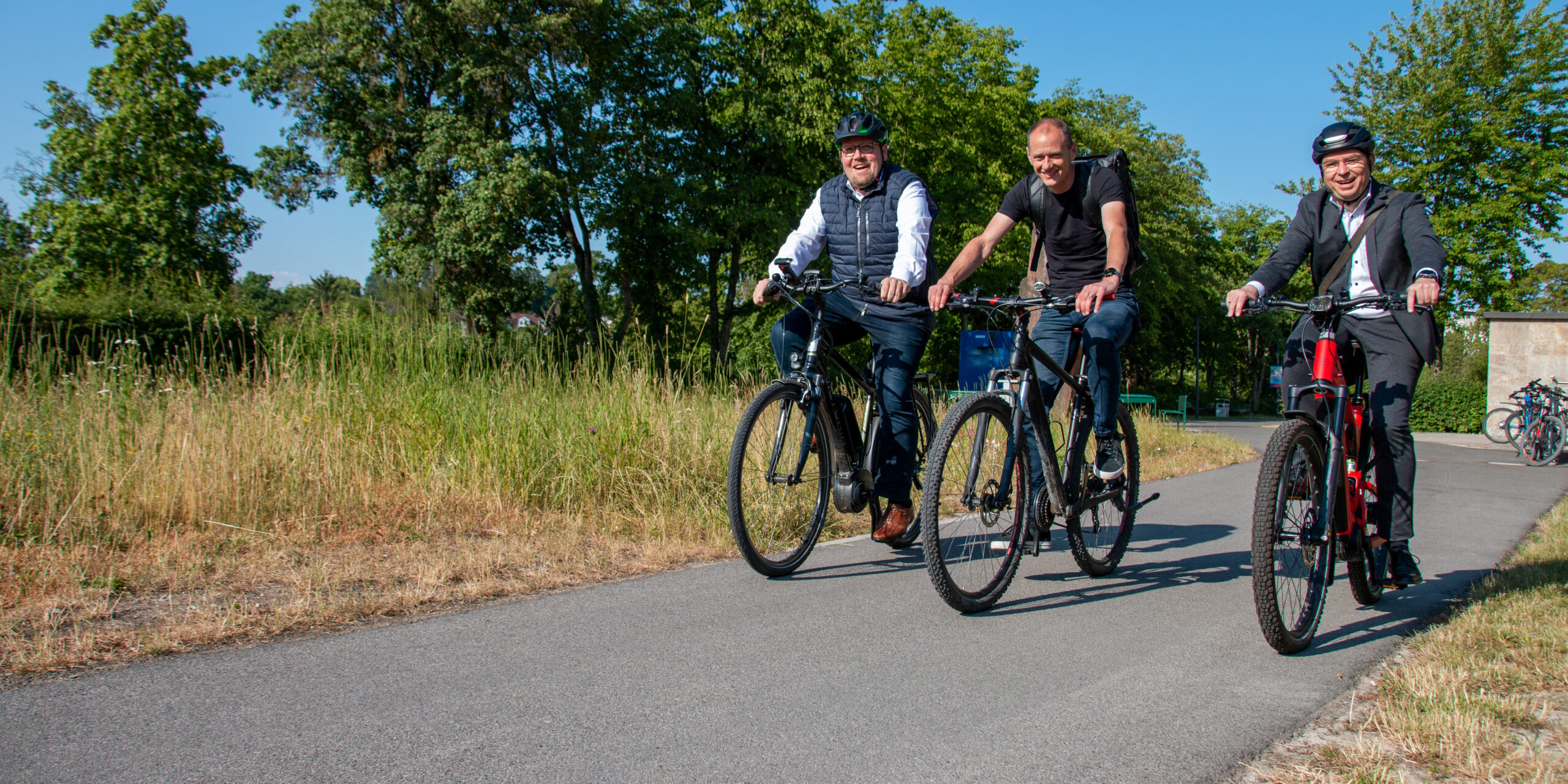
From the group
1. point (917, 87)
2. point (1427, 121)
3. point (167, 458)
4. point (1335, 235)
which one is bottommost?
point (167, 458)

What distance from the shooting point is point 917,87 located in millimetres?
33281

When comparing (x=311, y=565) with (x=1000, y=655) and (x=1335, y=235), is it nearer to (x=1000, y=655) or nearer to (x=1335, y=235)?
(x=1000, y=655)

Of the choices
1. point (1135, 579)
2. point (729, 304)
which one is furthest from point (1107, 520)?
point (729, 304)

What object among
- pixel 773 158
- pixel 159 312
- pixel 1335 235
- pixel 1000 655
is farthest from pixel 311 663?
pixel 773 158

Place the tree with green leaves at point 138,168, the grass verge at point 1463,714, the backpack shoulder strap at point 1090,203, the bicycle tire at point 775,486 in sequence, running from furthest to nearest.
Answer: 1. the tree with green leaves at point 138,168
2. the backpack shoulder strap at point 1090,203
3. the bicycle tire at point 775,486
4. the grass verge at point 1463,714

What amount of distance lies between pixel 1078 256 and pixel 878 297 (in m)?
1.05

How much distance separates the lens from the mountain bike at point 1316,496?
3.27m

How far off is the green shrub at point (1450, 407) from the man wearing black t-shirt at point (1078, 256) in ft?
97.0

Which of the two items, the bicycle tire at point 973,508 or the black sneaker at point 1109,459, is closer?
the bicycle tire at point 973,508

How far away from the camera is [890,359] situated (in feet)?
15.1

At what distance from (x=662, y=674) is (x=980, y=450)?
1.51 meters

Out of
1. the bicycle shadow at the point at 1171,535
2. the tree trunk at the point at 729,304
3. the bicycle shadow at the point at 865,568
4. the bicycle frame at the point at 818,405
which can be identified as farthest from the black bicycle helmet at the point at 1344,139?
the tree trunk at the point at 729,304

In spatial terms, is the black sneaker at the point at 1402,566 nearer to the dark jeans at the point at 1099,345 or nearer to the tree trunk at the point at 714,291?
the dark jeans at the point at 1099,345

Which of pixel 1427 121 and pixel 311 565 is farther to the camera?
pixel 1427 121
